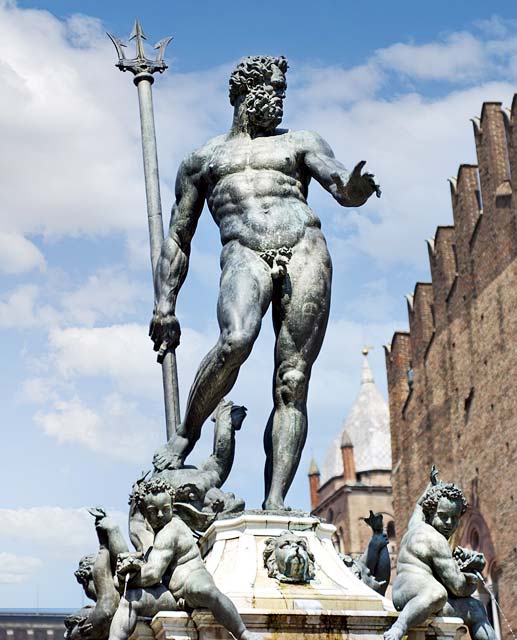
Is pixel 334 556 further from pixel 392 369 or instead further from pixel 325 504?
pixel 325 504

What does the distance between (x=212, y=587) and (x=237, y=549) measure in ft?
2.19

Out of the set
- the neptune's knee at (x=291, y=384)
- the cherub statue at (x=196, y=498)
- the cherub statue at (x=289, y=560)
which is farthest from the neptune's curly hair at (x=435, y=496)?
the cherub statue at (x=196, y=498)

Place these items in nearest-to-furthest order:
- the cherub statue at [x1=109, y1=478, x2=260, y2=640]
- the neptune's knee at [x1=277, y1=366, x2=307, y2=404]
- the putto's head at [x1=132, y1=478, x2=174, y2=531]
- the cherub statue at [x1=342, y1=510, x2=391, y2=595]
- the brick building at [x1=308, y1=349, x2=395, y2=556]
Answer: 1. the cherub statue at [x1=109, y1=478, x2=260, y2=640]
2. the putto's head at [x1=132, y1=478, x2=174, y2=531]
3. the neptune's knee at [x1=277, y1=366, x2=307, y2=404]
4. the cherub statue at [x1=342, y1=510, x2=391, y2=595]
5. the brick building at [x1=308, y1=349, x2=395, y2=556]

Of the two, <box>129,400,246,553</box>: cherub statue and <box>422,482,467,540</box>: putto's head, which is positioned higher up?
<box>129,400,246,553</box>: cherub statue

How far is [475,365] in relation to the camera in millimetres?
40031

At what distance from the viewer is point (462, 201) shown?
1644 inches

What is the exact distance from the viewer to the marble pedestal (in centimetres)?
659

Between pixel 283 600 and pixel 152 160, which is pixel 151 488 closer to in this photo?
pixel 283 600

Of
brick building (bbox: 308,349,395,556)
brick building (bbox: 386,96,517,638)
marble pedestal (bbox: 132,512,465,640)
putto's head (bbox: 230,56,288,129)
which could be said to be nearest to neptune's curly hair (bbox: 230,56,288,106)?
putto's head (bbox: 230,56,288,129)

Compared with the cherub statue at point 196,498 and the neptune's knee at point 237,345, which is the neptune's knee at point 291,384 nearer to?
the neptune's knee at point 237,345

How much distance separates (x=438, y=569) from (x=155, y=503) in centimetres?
145

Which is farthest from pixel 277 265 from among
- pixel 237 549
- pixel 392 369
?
pixel 392 369

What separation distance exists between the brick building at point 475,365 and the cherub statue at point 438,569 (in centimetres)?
2968

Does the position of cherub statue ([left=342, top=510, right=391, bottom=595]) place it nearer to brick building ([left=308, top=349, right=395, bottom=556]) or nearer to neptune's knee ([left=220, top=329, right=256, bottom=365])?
neptune's knee ([left=220, top=329, right=256, bottom=365])
